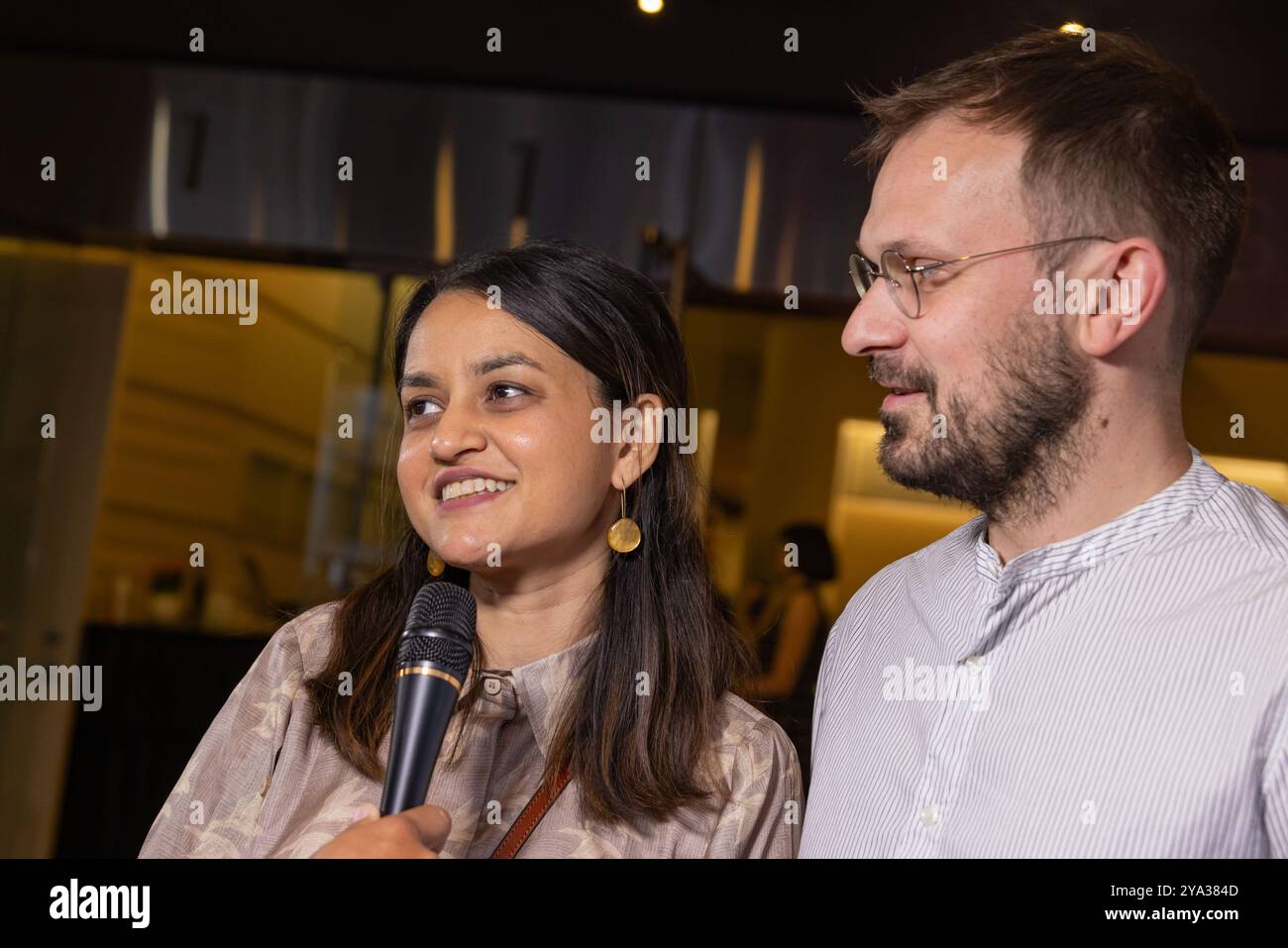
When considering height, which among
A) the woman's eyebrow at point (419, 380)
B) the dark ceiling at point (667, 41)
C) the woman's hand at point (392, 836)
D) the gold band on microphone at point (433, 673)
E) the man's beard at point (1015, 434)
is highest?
the dark ceiling at point (667, 41)

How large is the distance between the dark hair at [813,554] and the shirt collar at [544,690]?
10.5 feet

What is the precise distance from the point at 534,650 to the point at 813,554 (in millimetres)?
3249

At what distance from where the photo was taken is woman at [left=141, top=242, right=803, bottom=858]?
142cm

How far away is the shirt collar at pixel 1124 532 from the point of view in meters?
1.19

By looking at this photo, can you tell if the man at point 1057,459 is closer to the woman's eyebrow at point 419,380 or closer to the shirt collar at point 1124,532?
the shirt collar at point 1124,532

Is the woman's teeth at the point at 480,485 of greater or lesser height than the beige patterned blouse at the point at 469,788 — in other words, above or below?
above

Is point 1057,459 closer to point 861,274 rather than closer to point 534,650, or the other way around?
point 861,274

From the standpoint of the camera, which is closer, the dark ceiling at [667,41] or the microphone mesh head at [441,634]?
the microphone mesh head at [441,634]

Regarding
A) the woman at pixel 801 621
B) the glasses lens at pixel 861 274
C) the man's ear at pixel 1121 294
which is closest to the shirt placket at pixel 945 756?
the man's ear at pixel 1121 294

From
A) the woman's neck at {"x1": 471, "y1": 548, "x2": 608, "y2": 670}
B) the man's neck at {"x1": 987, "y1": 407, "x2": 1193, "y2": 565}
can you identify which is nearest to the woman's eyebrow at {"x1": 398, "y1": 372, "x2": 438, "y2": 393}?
the woman's neck at {"x1": 471, "y1": 548, "x2": 608, "y2": 670}

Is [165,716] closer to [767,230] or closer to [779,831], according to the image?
[767,230]

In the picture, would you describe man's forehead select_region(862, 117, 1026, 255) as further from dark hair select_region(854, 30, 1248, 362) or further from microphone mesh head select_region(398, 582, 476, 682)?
microphone mesh head select_region(398, 582, 476, 682)

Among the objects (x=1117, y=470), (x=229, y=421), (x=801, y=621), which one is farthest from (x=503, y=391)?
(x=229, y=421)
